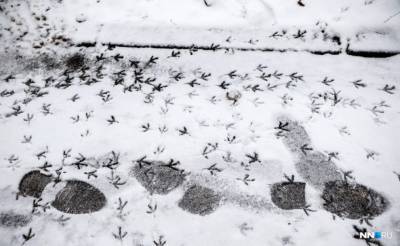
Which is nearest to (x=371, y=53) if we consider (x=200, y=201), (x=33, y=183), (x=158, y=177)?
(x=200, y=201)

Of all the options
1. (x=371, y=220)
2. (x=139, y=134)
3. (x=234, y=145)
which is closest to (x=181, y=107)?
(x=139, y=134)

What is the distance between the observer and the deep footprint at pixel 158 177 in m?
2.62

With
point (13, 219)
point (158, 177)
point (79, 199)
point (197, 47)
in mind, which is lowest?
point (13, 219)

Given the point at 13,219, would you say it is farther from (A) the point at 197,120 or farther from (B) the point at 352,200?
(B) the point at 352,200

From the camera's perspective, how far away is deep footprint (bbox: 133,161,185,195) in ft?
8.59

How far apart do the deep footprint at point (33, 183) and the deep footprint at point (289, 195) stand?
223 centimetres

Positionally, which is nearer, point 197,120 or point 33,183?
point 33,183

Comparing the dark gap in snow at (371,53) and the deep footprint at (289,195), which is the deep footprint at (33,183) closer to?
the deep footprint at (289,195)

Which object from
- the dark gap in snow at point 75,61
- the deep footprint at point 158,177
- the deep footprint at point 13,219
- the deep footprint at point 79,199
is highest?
the dark gap in snow at point 75,61

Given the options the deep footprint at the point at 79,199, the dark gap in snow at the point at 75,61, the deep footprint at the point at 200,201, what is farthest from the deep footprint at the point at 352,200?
the dark gap in snow at the point at 75,61

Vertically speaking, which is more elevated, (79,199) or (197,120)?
(197,120)

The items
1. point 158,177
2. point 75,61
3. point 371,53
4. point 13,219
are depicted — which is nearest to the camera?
point 13,219

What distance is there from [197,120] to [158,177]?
76 centimetres

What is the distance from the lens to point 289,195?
2.56m
